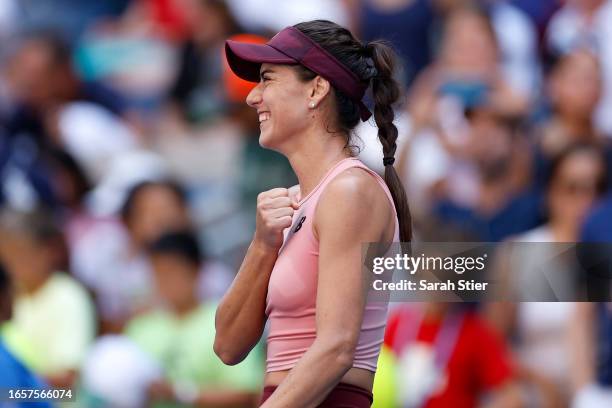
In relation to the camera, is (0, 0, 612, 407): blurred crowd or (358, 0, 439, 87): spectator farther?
(358, 0, 439, 87): spectator

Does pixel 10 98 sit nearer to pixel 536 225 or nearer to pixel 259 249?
pixel 536 225

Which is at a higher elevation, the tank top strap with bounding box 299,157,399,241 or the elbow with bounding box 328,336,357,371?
the tank top strap with bounding box 299,157,399,241

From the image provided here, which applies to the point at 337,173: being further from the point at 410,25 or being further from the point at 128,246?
the point at 410,25

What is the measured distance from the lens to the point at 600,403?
630 centimetres

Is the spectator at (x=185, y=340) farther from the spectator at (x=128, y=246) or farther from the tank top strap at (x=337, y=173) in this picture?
the tank top strap at (x=337, y=173)

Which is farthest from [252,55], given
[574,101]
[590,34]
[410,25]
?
[410,25]

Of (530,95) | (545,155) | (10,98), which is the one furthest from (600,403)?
(10,98)

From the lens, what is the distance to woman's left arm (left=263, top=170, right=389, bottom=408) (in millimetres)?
3367

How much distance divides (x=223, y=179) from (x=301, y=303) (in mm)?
5214

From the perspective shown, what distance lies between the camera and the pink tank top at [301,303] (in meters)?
3.54

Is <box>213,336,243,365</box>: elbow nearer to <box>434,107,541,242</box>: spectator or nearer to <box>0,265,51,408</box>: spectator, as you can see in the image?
<box>0,265,51,408</box>: spectator

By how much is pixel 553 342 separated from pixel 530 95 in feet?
7.10

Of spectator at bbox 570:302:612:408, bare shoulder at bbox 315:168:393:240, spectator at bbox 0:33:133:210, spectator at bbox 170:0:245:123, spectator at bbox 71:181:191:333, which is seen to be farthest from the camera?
spectator at bbox 170:0:245:123

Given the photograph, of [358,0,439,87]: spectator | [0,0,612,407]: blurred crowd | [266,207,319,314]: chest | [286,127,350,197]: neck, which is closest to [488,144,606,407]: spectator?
[0,0,612,407]: blurred crowd
